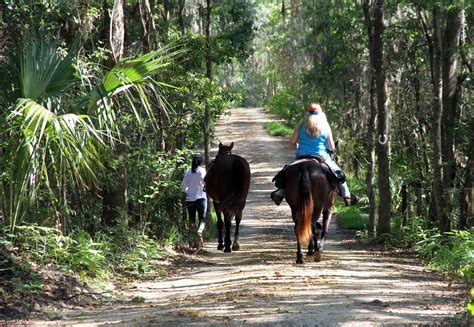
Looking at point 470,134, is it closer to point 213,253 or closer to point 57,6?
point 213,253

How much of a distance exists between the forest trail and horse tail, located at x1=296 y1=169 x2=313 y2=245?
0.51 meters

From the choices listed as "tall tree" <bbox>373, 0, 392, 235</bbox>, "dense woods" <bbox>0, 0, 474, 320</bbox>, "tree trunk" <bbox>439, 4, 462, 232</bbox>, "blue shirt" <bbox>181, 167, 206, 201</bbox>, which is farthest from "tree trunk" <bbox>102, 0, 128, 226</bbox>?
"tree trunk" <bbox>439, 4, 462, 232</bbox>

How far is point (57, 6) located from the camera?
14.9m

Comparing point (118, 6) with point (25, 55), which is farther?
point (118, 6)

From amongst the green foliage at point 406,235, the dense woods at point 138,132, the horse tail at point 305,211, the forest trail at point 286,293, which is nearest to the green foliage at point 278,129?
the dense woods at point 138,132

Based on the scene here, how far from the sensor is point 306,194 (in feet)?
43.3

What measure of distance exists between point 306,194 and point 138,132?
4.77 m

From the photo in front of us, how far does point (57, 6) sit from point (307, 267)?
6.75 meters

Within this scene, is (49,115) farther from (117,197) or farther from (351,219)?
(351,219)

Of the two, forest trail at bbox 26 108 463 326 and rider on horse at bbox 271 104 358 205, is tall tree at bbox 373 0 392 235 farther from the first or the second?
rider on horse at bbox 271 104 358 205

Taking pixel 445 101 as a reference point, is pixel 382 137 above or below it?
below

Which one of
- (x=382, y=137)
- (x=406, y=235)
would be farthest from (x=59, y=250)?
(x=382, y=137)

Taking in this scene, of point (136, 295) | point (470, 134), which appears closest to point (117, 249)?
point (136, 295)

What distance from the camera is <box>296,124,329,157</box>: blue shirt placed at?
46.1 feet
